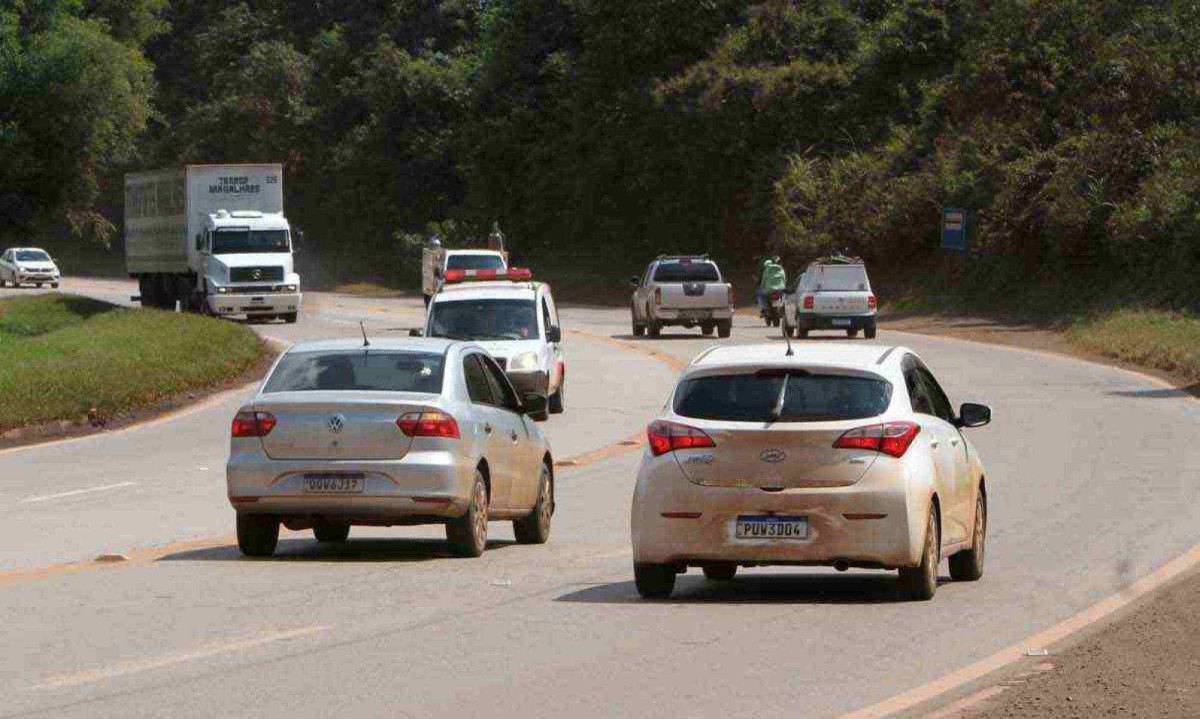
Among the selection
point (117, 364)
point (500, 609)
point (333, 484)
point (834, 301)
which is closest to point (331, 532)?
point (333, 484)

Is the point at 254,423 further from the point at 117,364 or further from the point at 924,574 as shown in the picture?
the point at 117,364

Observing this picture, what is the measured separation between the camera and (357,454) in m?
16.0

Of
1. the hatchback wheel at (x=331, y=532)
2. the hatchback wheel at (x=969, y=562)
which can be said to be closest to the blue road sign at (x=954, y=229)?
the hatchback wheel at (x=331, y=532)

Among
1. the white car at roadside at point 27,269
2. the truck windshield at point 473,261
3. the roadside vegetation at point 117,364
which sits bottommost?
the white car at roadside at point 27,269

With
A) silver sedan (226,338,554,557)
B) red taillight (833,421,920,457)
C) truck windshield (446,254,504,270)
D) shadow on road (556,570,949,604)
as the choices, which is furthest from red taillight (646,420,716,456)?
truck windshield (446,254,504,270)

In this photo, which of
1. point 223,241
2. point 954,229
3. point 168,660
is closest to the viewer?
point 168,660

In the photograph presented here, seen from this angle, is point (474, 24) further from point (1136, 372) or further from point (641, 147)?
point (1136, 372)

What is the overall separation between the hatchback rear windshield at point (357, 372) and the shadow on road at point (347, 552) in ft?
3.96

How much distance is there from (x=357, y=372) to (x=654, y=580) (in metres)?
4.00

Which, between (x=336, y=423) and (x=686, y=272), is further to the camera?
(x=686, y=272)

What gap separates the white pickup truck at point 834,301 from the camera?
1943 inches

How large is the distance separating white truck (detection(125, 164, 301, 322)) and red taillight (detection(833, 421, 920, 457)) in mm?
43225

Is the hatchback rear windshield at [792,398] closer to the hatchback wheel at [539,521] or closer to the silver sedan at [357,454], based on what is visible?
the silver sedan at [357,454]

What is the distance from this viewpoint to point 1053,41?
67625 millimetres
